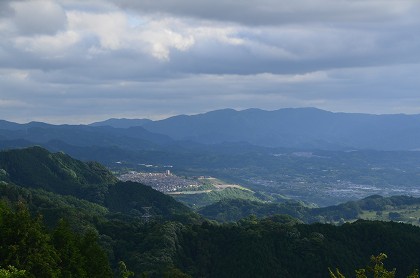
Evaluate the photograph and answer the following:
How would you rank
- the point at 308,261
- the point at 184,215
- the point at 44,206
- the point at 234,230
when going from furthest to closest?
1. the point at 184,215
2. the point at 44,206
3. the point at 234,230
4. the point at 308,261

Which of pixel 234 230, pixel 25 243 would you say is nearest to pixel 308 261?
pixel 234 230

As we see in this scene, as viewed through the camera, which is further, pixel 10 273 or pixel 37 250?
pixel 37 250

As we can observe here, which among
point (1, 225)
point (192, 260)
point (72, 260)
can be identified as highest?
point (1, 225)

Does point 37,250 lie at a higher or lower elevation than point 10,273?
lower

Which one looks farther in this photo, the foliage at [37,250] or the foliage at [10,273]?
the foliage at [37,250]

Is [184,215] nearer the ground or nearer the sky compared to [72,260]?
nearer the ground

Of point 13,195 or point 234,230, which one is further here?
point 13,195

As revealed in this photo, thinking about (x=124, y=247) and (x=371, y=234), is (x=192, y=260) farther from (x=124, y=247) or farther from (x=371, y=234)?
(x=371, y=234)

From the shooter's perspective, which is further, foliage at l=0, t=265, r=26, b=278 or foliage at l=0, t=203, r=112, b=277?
foliage at l=0, t=203, r=112, b=277

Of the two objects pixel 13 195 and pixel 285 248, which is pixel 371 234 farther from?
pixel 13 195

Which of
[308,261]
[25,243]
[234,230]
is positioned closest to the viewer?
[25,243]
